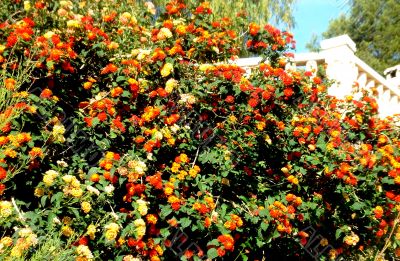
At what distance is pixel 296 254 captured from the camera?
10.8ft

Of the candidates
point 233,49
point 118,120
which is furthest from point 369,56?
point 118,120

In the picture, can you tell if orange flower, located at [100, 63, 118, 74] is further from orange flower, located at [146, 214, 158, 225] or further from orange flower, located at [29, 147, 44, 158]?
orange flower, located at [146, 214, 158, 225]

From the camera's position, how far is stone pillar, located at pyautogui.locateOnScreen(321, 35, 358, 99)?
4250 millimetres

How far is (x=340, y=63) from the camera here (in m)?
4.25

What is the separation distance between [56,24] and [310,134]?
1.99 meters

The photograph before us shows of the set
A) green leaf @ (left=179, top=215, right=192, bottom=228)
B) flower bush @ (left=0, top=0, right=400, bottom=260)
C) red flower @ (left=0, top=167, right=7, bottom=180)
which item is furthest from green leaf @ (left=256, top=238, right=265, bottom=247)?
red flower @ (left=0, top=167, right=7, bottom=180)

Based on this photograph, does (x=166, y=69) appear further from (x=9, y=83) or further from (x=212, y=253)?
(x=212, y=253)

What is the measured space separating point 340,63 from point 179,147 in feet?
6.97

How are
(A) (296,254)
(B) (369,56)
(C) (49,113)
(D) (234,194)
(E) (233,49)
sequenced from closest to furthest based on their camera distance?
(C) (49,113)
(D) (234,194)
(A) (296,254)
(E) (233,49)
(B) (369,56)

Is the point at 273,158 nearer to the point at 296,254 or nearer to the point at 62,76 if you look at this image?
the point at 296,254

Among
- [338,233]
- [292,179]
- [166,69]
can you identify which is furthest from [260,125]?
[338,233]

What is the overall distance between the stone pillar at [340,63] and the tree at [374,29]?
15812mm

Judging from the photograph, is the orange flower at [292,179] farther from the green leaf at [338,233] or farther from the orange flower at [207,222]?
the orange flower at [207,222]

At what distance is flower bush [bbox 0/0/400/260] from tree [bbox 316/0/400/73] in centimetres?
1704
